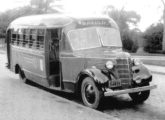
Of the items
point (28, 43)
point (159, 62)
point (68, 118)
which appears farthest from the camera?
point (159, 62)

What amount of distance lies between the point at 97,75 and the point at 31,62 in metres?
3.86

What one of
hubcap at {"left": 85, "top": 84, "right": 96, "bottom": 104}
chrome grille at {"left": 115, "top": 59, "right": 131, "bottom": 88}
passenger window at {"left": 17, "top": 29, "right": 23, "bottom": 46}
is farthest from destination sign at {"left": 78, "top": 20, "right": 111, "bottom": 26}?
passenger window at {"left": 17, "top": 29, "right": 23, "bottom": 46}

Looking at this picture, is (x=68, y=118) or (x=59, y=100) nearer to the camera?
(x=68, y=118)

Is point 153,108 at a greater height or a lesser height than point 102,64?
lesser

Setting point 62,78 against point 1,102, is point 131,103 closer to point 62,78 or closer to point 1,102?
point 62,78

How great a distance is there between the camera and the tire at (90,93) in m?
7.97

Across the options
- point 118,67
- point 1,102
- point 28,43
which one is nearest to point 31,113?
point 1,102

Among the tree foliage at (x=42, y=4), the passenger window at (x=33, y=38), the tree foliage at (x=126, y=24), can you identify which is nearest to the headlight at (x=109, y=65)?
the passenger window at (x=33, y=38)

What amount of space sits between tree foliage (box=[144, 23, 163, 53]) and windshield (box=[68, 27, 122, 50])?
27346mm

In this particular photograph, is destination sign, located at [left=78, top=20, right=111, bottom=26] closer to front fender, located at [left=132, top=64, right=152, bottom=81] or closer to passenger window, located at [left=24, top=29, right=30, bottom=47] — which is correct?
front fender, located at [left=132, top=64, right=152, bottom=81]

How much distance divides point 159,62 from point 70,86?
512 inches

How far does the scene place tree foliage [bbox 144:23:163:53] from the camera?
119 feet

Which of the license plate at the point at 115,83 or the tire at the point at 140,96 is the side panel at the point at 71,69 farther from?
the tire at the point at 140,96

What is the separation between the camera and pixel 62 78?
950cm
